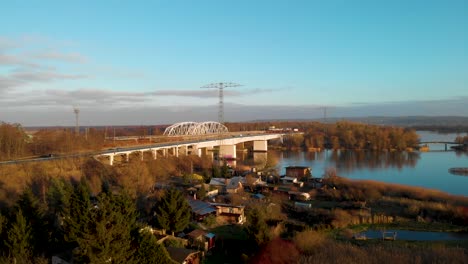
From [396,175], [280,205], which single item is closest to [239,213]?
[280,205]

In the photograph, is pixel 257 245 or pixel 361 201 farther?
pixel 361 201

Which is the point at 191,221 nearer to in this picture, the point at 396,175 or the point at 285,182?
the point at 285,182

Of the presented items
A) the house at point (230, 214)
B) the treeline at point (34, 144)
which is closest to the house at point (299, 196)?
the house at point (230, 214)

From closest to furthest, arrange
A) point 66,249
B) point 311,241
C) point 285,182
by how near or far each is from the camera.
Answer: point 66,249 → point 311,241 → point 285,182

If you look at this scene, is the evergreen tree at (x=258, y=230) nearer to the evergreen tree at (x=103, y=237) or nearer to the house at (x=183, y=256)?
the house at (x=183, y=256)

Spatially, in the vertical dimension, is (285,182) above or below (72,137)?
below

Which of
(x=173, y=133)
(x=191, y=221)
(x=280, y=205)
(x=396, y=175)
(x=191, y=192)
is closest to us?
(x=191, y=221)

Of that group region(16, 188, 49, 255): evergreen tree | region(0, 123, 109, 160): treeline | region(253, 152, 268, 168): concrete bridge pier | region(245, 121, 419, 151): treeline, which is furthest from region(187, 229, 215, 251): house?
region(245, 121, 419, 151): treeline
